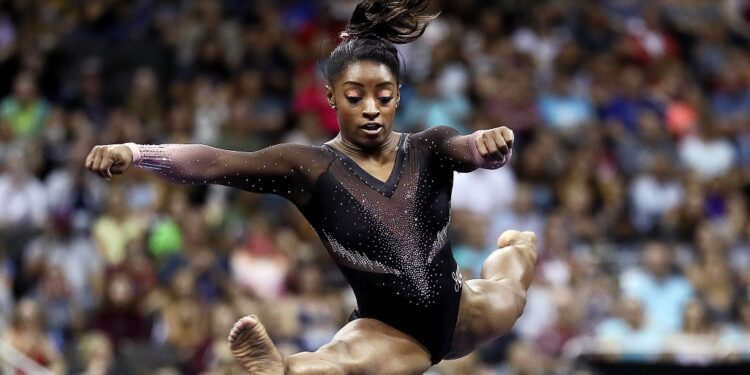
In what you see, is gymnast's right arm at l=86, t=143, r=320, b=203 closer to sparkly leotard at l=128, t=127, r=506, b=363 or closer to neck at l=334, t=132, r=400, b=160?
sparkly leotard at l=128, t=127, r=506, b=363

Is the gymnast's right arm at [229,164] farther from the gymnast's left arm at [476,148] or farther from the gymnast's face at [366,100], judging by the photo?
the gymnast's left arm at [476,148]

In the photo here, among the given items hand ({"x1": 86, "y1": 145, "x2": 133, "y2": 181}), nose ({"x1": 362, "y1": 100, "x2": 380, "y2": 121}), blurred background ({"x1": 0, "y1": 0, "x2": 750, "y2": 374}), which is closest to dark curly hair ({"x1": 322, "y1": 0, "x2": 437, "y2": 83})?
nose ({"x1": 362, "y1": 100, "x2": 380, "y2": 121})

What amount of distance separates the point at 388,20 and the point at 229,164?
895 millimetres

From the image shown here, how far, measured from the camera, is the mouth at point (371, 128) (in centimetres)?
445

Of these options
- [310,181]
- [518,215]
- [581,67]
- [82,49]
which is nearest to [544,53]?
[581,67]

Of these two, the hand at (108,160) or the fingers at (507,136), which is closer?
the hand at (108,160)

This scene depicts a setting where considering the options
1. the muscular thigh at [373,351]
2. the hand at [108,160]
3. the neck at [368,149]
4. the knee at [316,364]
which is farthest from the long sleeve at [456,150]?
the hand at [108,160]

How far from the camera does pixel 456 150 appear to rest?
4434mm

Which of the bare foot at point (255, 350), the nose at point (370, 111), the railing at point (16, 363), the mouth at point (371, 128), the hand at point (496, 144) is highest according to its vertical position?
the nose at point (370, 111)

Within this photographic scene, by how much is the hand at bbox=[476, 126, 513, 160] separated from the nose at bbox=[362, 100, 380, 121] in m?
0.45

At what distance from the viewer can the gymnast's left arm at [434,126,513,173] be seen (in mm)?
4156

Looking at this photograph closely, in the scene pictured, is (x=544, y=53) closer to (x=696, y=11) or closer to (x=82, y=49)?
(x=696, y=11)

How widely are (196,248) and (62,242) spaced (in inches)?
39.6

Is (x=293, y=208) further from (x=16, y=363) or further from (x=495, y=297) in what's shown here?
(x=495, y=297)
